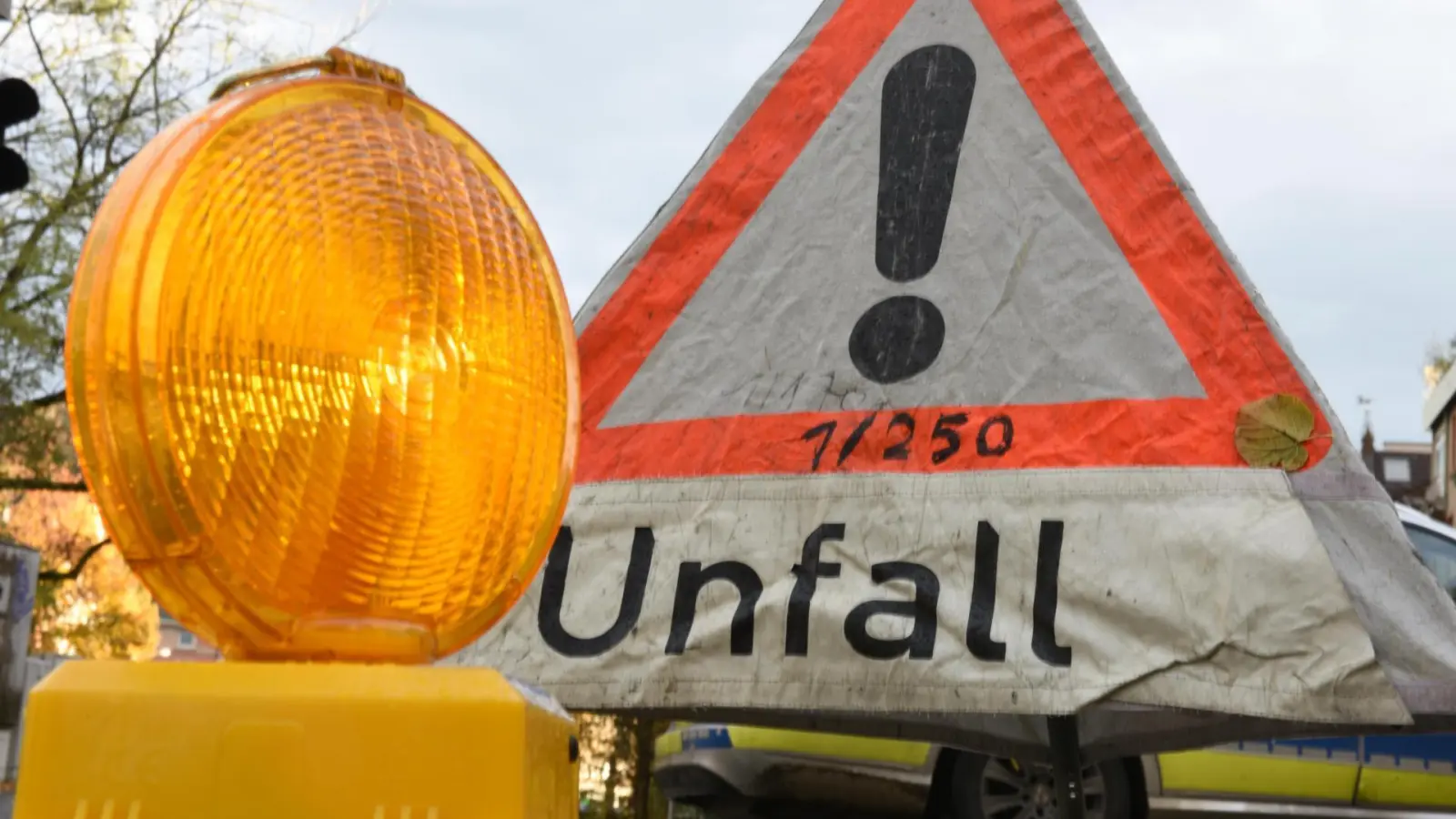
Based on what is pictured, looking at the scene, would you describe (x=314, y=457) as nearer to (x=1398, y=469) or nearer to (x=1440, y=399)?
(x=1440, y=399)

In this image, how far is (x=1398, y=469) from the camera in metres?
61.4

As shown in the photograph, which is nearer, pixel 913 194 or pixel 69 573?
pixel 913 194

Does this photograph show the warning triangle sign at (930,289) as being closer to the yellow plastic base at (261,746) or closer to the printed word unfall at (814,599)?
the printed word unfall at (814,599)

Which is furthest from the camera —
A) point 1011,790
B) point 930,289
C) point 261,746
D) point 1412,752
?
point 1412,752

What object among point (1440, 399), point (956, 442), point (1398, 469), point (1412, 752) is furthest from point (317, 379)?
point (1398, 469)

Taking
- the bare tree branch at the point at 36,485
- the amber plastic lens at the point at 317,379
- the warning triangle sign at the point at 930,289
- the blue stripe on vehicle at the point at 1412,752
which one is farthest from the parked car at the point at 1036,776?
the bare tree branch at the point at 36,485

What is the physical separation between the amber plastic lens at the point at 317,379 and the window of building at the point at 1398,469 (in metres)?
63.8

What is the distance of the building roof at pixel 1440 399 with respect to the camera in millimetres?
36656

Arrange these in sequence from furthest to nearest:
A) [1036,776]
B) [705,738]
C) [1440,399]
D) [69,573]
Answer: [1440,399]
[69,573]
[705,738]
[1036,776]

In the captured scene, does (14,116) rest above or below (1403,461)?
below

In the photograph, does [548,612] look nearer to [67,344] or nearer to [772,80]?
[772,80]

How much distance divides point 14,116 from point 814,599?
4.76 m

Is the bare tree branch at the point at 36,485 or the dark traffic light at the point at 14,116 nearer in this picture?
the dark traffic light at the point at 14,116

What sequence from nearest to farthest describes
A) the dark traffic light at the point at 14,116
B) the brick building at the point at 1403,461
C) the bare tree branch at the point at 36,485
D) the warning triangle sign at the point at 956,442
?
the warning triangle sign at the point at 956,442, the dark traffic light at the point at 14,116, the bare tree branch at the point at 36,485, the brick building at the point at 1403,461
